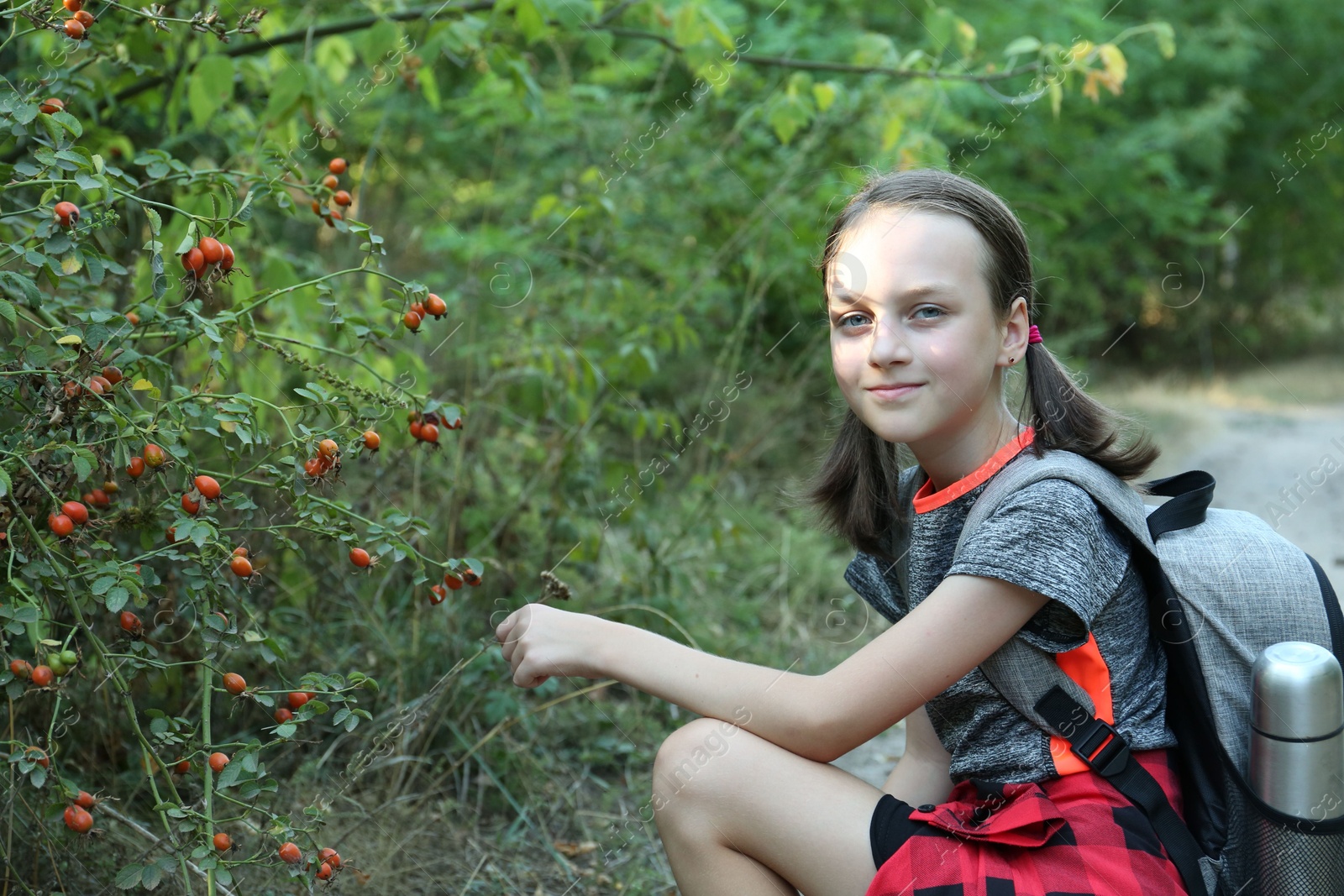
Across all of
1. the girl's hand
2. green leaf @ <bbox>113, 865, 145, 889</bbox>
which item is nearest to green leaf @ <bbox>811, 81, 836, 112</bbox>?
the girl's hand

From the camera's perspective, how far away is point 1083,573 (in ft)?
4.91

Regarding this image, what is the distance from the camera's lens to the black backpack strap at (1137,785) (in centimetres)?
150

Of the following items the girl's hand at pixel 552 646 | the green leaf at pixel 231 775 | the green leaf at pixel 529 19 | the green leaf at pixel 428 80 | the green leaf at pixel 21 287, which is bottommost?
the green leaf at pixel 231 775

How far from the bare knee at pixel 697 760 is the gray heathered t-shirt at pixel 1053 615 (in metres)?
0.35

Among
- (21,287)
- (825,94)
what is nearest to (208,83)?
(21,287)

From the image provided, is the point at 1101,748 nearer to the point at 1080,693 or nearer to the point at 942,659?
the point at 1080,693

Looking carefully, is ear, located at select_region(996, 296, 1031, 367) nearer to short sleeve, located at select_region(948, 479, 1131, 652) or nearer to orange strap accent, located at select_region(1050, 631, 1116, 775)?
short sleeve, located at select_region(948, 479, 1131, 652)

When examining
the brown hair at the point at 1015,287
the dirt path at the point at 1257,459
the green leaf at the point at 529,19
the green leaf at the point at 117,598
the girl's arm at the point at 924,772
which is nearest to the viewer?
the green leaf at the point at 117,598

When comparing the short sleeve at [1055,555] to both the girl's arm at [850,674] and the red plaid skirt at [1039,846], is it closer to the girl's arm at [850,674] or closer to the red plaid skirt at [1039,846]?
the girl's arm at [850,674]

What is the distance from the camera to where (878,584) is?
197 centimetres

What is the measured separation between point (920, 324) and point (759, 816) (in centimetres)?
74

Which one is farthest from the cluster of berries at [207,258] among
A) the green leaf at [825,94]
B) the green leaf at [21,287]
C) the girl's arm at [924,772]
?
the green leaf at [825,94]

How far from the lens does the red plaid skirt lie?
144 centimetres

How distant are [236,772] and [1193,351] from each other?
37.1ft
